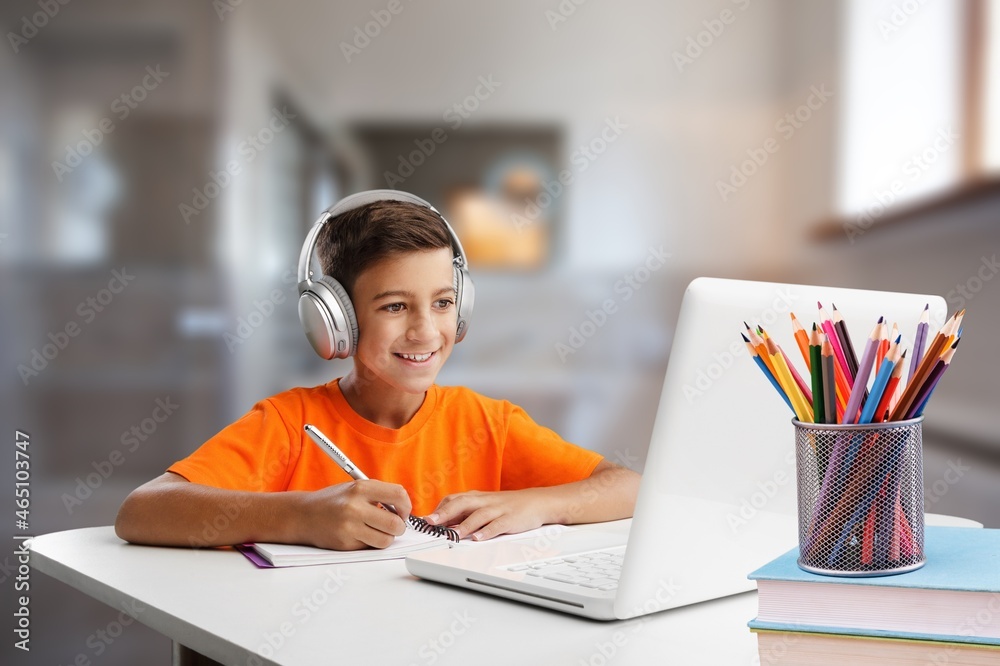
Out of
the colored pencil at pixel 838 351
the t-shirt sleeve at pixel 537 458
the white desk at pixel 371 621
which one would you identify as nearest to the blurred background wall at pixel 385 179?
the t-shirt sleeve at pixel 537 458

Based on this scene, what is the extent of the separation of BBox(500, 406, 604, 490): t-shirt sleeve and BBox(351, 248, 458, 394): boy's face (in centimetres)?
18

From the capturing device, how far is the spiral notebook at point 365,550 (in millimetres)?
878

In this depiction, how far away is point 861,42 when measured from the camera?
9.64 ft

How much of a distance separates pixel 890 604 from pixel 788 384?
0.46 feet

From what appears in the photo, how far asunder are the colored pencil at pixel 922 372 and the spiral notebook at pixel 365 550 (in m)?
0.46

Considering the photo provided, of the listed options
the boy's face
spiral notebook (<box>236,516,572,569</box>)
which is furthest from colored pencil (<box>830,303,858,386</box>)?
the boy's face

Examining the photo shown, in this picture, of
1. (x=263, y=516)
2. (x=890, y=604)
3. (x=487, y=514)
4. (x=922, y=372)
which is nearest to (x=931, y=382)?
(x=922, y=372)

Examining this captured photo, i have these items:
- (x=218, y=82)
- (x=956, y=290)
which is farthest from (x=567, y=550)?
(x=218, y=82)

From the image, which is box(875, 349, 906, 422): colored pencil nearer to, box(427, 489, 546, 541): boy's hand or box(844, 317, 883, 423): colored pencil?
box(844, 317, 883, 423): colored pencil

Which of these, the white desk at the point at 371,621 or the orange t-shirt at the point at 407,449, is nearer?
the white desk at the point at 371,621

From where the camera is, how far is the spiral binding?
96 cm

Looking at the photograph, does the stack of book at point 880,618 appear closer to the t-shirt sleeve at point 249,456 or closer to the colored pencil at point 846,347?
the colored pencil at point 846,347

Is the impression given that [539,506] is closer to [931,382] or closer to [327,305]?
[327,305]

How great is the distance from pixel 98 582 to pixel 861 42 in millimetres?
2789
